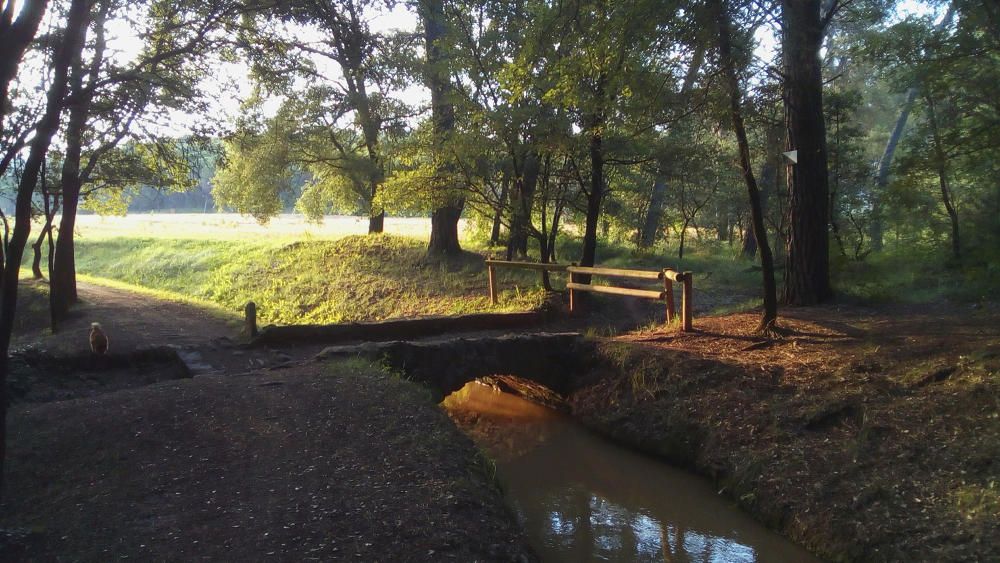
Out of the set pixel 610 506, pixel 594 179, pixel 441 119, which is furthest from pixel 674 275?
pixel 441 119

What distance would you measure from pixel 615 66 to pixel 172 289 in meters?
19.7

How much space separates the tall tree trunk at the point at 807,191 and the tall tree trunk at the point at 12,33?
894cm

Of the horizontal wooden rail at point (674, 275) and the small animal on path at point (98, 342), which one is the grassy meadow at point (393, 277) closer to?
the horizontal wooden rail at point (674, 275)

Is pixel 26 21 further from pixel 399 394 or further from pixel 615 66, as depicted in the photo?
pixel 615 66

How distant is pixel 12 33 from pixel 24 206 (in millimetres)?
1184

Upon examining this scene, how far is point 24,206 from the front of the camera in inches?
185

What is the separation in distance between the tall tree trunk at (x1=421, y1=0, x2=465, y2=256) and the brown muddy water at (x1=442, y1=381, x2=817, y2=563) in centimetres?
710

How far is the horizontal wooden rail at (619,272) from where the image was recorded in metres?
10.7

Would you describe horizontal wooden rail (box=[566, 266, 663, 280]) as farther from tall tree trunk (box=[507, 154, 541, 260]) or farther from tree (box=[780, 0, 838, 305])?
tree (box=[780, 0, 838, 305])

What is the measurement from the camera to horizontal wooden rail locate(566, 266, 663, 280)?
422 inches

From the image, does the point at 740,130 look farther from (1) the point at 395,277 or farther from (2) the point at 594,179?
(1) the point at 395,277

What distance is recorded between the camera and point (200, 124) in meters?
11.7

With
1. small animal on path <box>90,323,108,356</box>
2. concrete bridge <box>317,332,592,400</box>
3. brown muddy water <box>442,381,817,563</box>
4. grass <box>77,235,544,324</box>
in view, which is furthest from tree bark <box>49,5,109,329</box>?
brown muddy water <box>442,381,817,563</box>

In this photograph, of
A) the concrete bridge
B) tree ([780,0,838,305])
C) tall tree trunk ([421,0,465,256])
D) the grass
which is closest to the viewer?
the concrete bridge
